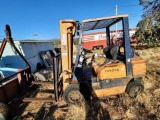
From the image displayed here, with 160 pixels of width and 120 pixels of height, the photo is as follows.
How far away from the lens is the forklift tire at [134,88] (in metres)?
4.81

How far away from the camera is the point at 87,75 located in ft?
16.7

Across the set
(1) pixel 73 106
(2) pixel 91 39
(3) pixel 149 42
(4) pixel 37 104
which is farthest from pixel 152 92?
(2) pixel 91 39

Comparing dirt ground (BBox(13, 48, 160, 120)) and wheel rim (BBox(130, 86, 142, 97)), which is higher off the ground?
wheel rim (BBox(130, 86, 142, 97))

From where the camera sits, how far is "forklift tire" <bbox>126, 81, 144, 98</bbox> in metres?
4.81

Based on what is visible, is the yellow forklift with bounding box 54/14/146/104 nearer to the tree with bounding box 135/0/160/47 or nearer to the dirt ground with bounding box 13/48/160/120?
the dirt ground with bounding box 13/48/160/120

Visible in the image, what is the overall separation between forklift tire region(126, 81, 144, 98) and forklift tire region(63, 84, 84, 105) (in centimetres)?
136

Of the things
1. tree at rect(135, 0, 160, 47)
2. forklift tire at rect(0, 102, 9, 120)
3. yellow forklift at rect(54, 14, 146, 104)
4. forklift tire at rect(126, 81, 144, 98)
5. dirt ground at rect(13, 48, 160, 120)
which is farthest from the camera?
tree at rect(135, 0, 160, 47)

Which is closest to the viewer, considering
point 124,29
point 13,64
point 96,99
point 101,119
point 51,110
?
point 101,119

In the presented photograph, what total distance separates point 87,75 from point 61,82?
3.07 feet

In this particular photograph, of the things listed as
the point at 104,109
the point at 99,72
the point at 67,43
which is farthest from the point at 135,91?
the point at 67,43

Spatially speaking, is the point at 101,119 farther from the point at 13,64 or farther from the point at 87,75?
the point at 13,64

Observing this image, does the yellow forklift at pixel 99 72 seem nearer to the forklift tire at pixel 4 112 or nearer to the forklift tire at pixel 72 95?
the forklift tire at pixel 72 95

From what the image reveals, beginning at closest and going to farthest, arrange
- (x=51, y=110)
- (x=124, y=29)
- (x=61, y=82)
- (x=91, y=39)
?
1. (x=124, y=29)
2. (x=51, y=110)
3. (x=61, y=82)
4. (x=91, y=39)

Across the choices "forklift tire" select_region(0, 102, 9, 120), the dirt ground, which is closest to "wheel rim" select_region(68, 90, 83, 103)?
the dirt ground
